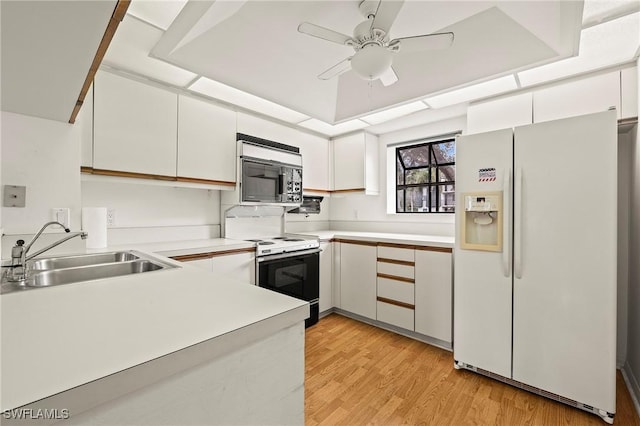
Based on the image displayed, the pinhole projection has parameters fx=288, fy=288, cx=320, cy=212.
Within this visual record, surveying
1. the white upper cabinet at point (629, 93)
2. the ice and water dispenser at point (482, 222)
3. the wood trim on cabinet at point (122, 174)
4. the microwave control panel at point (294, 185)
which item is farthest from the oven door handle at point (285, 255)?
the white upper cabinet at point (629, 93)

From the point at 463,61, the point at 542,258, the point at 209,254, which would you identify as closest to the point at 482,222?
the point at 542,258

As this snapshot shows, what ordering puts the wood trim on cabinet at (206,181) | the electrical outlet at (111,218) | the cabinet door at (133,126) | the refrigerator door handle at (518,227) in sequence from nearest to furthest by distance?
the refrigerator door handle at (518,227) → the cabinet door at (133,126) → the electrical outlet at (111,218) → the wood trim on cabinet at (206,181)

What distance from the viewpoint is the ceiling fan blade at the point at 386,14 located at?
4.38 feet

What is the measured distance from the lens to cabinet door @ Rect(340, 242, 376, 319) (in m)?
2.98

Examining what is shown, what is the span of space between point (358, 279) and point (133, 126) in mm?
2452

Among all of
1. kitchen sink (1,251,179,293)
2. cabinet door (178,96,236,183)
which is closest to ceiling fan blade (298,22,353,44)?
kitchen sink (1,251,179,293)

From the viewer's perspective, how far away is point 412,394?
1902mm

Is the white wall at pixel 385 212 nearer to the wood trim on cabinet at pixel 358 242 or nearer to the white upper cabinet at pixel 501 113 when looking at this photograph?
the white upper cabinet at pixel 501 113

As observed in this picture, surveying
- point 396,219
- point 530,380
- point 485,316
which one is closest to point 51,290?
point 485,316

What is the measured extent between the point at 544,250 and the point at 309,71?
6.78 feet

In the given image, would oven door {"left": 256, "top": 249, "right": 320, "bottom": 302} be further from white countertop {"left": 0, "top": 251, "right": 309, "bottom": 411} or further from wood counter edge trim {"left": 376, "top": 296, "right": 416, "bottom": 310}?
white countertop {"left": 0, "top": 251, "right": 309, "bottom": 411}

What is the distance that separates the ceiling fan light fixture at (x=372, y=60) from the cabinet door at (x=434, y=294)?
165 centimetres

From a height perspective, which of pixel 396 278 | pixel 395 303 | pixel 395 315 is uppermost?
pixel 396 278

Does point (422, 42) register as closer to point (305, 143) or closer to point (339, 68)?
point (339, 68)
